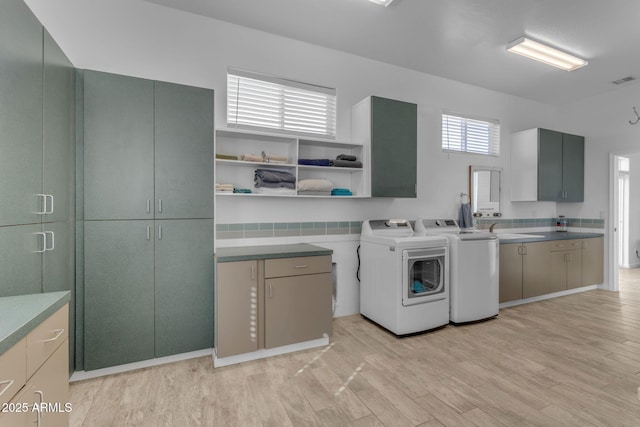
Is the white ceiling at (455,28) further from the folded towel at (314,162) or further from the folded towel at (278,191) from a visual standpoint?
the folded towel at (278,191)

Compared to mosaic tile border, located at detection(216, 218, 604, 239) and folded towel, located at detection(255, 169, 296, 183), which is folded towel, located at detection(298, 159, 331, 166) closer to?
folded towel, located at detection(255, 169, 296, 183)

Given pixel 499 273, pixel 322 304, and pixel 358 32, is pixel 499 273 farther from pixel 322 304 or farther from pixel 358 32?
pixel 358 32

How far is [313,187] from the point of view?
10.2 feet

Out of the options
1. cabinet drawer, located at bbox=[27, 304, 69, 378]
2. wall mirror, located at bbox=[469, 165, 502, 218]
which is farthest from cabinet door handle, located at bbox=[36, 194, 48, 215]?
wall mirror, located at bbox=[469, 165, 502, 218]

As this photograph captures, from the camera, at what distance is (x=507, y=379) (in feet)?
7.54

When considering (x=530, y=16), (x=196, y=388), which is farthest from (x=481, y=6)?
(x=196, y=388)

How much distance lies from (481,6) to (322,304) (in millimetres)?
3015

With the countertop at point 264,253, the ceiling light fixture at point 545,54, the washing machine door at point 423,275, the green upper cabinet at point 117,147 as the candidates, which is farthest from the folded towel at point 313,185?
the ceiling light fixture at point 545,54

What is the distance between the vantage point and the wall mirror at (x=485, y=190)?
441 centimetres

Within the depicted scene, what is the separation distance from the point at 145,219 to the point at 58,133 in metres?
0.78

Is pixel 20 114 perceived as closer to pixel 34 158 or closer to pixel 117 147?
pixel 34 158

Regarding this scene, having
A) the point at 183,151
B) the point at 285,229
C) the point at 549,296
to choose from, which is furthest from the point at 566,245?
the point at 183,151

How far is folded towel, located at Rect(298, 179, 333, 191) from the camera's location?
3076 mm

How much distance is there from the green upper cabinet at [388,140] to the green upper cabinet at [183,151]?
64.3 inches
